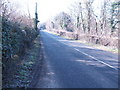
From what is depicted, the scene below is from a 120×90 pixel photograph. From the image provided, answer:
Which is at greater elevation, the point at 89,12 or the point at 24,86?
the point at 89,12

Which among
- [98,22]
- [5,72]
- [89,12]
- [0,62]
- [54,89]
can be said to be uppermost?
[89,12]

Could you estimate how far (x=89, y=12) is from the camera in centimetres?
3388

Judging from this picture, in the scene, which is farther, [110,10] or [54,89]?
[110,10]

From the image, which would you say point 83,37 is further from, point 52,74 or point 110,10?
point 52,74

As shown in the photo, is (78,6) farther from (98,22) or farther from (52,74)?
(52,74)

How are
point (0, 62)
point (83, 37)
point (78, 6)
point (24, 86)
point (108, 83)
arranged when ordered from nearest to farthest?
point (0, 62), point (24, 86), point (108, 83), point (83, 37), point (78, 6)

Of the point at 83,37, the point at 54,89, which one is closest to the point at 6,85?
the point at 54,89

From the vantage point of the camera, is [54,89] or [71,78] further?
[71,78]

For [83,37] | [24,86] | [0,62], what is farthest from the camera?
[83,37]

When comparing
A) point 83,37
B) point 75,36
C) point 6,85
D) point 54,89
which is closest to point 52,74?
point 54,89

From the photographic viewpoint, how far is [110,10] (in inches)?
1298

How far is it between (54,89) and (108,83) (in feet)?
7.76

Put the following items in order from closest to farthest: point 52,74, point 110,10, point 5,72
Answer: point 5,72 < point 52,74 < point 110,10

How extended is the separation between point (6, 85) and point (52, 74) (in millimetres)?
2505
